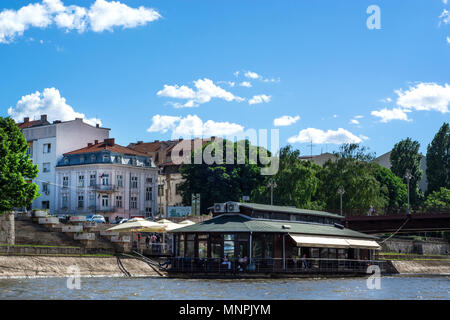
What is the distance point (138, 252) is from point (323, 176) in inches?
1431

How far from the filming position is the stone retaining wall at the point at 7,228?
183 feet

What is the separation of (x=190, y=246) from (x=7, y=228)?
16449mm

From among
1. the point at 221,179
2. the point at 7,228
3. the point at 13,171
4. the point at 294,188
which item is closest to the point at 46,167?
the point at 221,179

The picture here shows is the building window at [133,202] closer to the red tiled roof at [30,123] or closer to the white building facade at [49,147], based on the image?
the white building facade at [49,147]

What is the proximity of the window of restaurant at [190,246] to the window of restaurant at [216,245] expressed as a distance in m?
1.84

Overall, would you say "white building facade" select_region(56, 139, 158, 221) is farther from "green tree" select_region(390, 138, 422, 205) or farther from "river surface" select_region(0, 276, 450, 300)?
"river surface" select_region(0, 276, 450, 300)

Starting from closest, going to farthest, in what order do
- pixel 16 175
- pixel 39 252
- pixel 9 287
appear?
pixel 9 287 → pixel 39 252 → pixel 16 175

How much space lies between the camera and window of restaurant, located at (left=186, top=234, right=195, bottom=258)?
1948 inches

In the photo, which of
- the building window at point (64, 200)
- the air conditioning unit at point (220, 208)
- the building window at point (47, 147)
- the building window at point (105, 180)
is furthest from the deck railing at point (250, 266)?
the building window at point (47, 147)

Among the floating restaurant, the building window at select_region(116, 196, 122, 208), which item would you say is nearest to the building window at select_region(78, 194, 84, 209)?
the building window at select_region(116, 196, 122, 208)

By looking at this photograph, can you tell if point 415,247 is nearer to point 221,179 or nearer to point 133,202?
point 221,179

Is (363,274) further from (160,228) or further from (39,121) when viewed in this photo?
(39,121)

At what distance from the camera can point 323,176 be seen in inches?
3489
